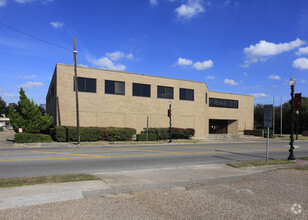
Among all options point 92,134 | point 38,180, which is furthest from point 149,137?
point 38,180

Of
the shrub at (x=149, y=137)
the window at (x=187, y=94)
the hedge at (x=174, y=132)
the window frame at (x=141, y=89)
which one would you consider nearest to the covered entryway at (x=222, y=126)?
the window at (x=187, y=94)

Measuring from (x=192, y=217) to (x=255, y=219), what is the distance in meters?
1.17

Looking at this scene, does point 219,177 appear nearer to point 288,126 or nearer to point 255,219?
point 255,219

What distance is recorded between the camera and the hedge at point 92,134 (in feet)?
76.1

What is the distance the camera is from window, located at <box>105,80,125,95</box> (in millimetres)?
28648

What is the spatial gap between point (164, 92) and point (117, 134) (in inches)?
397

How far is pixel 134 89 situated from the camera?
3048 cm

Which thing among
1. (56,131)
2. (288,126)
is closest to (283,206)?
(56,131)

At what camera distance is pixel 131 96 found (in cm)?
3008

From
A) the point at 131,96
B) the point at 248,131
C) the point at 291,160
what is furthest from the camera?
the point at 248,131

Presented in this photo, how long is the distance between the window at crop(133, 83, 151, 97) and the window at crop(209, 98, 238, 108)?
14244 mm

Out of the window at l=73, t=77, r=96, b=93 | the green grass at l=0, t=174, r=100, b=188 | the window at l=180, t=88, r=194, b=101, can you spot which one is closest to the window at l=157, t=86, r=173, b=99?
the window at l=180, t=88, r=194, b=101

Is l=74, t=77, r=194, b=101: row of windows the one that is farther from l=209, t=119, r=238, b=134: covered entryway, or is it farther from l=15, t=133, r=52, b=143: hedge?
l=209, t=119, r=238, b=134: covered entryway

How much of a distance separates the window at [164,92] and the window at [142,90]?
5.20ft
